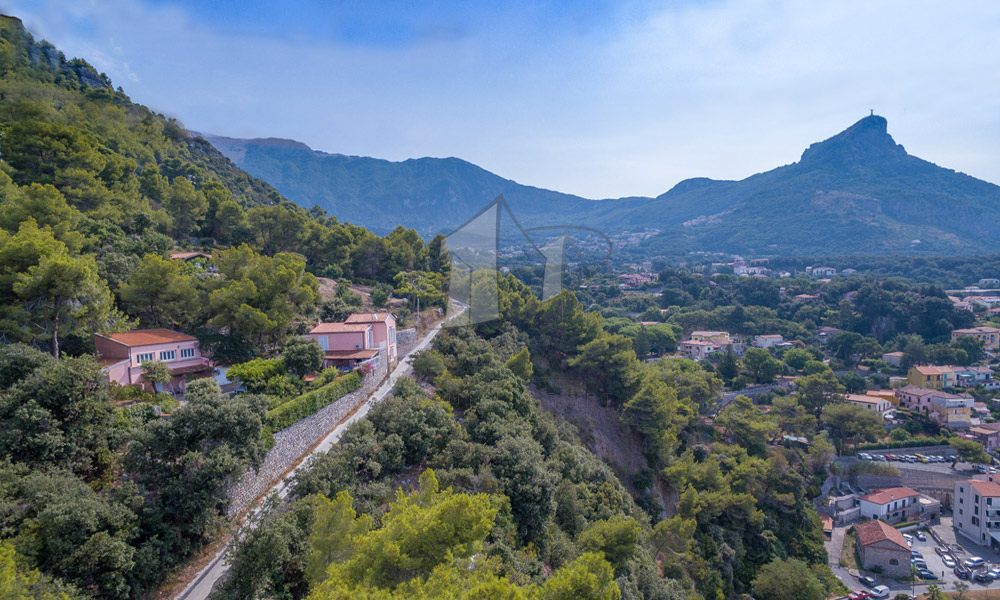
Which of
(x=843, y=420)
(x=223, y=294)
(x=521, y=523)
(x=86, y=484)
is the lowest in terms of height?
(x=843, y=420)

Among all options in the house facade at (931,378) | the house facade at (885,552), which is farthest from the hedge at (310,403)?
the house facade at (931,378)

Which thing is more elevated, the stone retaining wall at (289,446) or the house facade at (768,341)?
the stone retaining wall at (289,446)

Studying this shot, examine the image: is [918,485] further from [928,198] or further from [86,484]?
[928,198]

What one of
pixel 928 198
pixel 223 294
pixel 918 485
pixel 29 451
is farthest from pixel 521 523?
pixel 928 198

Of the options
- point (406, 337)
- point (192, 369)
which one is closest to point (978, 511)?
point (406, 337)

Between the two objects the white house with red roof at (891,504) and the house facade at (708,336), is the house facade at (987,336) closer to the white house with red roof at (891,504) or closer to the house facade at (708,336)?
the house facade at (708,336)

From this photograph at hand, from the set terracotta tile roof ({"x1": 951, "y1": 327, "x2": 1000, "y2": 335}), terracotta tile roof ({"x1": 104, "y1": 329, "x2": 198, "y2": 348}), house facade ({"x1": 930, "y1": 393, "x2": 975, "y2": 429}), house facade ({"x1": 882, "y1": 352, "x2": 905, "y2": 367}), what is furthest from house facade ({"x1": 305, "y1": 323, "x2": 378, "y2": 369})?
terracotta tile roof ({"x1": 951, "y1": 327, "x2": 1000, "y2": 335})

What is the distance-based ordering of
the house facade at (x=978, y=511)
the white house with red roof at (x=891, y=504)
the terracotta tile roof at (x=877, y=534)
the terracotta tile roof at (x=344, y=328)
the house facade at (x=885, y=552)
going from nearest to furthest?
the terracotta tile roof at (x=344, y=328)
the house facade at (x=885, y=552)
the terracotta tile roof at (x=877, y=534)
the house facade at (x=978, y=511)
the white house with red roof at (x=891, y=504)
